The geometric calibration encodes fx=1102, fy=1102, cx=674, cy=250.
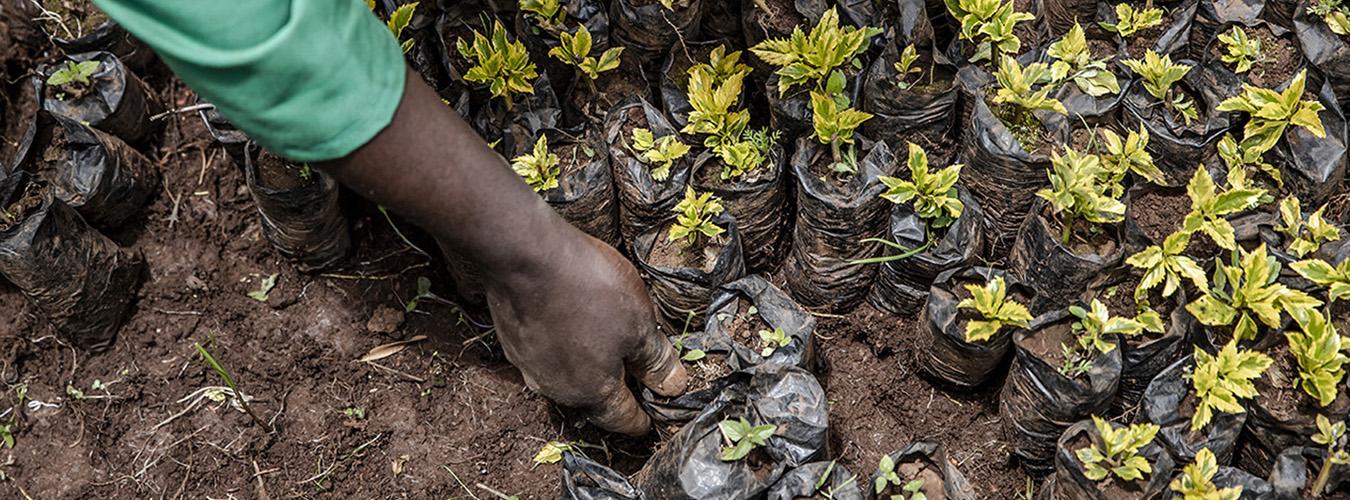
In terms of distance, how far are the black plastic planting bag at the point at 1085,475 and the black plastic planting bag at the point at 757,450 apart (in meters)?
0.57

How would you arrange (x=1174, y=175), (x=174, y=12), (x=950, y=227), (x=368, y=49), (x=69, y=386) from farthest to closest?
(x=69, y=386) < (x=1174, y=175) < (x=950, y=227) < (x=368, y=49) < (x=174, y=12)

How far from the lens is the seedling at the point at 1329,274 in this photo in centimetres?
257

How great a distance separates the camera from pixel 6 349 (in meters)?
3.40

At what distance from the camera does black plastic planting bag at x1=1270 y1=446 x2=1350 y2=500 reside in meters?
2.44

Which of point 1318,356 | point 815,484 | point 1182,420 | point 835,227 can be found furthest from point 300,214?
point 1318,356

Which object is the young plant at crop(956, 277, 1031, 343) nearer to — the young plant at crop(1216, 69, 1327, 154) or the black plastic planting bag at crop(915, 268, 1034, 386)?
the black plastic planting bag at crop(915, 268, 1034, 386)

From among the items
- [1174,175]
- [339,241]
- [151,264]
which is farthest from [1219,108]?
[151,264]

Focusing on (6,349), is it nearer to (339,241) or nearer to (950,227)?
(339,241)

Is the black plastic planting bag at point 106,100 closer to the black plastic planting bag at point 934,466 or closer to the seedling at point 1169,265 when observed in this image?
the black plastic planting bag at point 934,466

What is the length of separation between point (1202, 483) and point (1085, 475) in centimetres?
25

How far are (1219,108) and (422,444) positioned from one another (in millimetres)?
2389

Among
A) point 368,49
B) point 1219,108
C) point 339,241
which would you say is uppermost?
point 368,49

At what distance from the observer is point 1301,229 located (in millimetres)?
2824

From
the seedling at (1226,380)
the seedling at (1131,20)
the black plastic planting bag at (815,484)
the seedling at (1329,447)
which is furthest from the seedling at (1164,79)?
the black plastic planting bag at (815,484)
